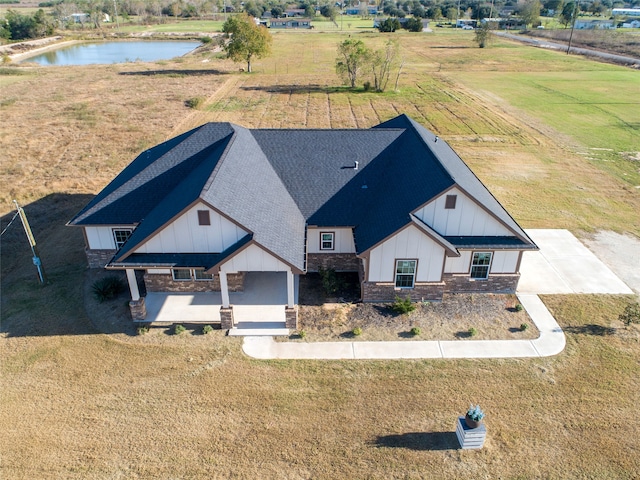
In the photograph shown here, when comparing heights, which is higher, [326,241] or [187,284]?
[326,241]

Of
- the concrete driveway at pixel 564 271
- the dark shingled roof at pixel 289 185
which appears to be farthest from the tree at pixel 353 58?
the concrete driveway at pixel 564 271

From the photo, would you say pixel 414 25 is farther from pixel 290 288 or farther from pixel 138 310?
pixel 138 310

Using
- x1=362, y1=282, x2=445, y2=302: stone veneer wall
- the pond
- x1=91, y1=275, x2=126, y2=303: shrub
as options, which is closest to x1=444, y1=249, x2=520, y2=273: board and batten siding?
x1=362, y1=282, x2=445, y2=302: stone veneer wall

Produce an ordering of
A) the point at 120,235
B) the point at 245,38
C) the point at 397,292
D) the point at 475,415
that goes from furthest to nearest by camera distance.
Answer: the point at 245,38 → the point at 120,235 → the point at 397,292 → the point at 475,415

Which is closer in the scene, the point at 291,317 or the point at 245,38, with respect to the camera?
the point at 291,317

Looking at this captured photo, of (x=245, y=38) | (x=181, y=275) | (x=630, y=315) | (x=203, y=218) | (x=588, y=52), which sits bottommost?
(x=630, y=315)

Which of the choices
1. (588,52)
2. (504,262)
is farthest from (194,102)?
(588,52)

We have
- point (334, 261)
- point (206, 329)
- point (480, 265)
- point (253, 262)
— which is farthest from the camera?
point (334, 261)
